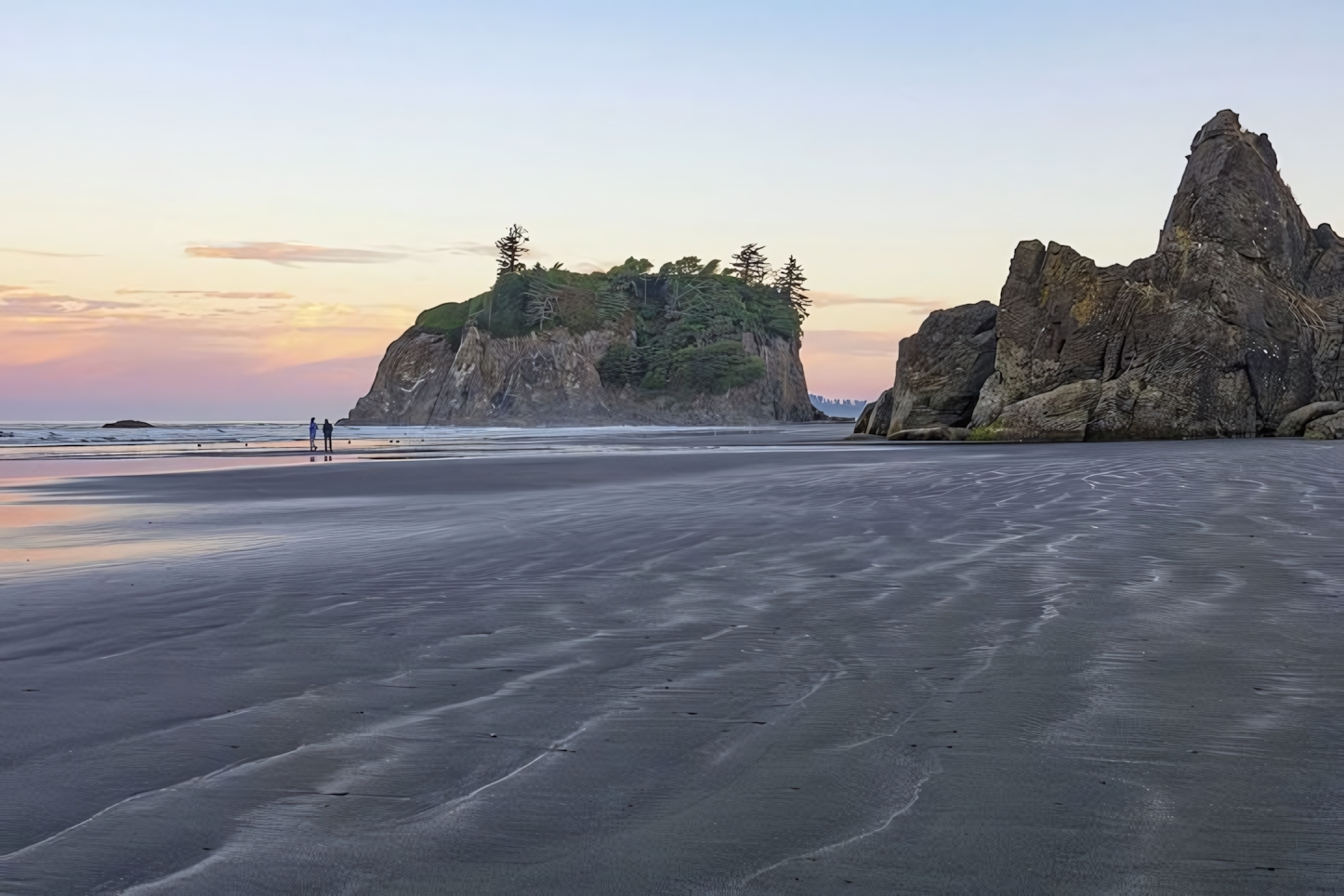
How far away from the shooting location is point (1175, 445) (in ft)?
84.8

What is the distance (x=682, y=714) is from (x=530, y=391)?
10885cm

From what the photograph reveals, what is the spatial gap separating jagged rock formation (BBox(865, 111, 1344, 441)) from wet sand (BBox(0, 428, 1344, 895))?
79.2ft

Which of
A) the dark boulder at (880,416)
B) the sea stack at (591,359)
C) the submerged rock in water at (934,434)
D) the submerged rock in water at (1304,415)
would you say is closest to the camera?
the submerged rock in water at (1304,415)

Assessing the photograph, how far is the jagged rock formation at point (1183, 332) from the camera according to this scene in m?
31.4

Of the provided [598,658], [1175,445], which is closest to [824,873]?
[598,658]

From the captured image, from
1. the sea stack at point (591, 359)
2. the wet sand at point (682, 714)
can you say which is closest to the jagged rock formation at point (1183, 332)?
the wet sand at point (682, 714)

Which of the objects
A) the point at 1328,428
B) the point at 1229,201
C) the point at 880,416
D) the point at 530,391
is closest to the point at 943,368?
the point at 880,416

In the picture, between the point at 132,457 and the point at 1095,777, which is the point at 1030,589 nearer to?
the point at 1095,777

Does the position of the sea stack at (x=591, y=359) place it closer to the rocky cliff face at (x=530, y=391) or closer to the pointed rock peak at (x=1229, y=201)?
the rocky cliff face at (x=530, y=391)

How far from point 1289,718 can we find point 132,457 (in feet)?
96.6

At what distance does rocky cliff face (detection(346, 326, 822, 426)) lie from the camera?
362 feet

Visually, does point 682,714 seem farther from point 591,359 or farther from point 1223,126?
point 591,359

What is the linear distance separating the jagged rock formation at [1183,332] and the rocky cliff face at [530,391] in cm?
7116

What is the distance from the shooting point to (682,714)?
3.64m
